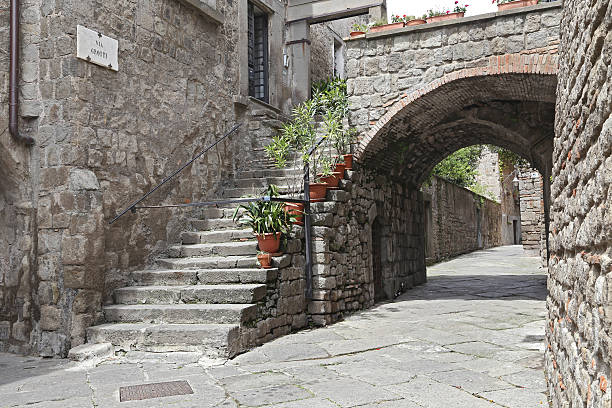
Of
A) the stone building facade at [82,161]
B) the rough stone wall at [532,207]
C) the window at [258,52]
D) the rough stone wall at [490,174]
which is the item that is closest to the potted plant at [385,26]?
the stone building facade at [82,161]

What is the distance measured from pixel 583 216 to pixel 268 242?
3.66m

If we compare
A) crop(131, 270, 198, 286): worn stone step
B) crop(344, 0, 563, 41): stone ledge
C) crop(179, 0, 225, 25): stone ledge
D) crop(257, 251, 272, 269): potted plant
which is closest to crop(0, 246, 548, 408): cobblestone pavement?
crop(257, 251, 272, 269): potted plant

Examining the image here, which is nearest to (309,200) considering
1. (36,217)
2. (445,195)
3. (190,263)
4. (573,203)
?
(190,263)

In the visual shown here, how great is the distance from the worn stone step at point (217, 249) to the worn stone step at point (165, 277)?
50cm

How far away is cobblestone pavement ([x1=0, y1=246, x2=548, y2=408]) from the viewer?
3.33 meters

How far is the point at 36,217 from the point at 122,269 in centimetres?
96

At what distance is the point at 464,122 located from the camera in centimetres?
817

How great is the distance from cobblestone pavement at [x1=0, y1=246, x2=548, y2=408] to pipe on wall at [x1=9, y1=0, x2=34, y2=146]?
2052mm

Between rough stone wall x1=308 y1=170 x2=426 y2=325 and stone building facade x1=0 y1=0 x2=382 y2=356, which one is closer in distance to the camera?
stone building facade x1=0 y1=0 x2=382 y2=356

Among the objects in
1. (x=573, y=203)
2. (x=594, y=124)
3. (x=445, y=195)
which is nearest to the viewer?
(x=594, y=124)

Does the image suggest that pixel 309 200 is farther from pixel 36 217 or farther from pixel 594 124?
pixel 594 124

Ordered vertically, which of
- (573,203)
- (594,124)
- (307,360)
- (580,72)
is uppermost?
(580,72)

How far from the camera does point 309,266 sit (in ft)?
19.8

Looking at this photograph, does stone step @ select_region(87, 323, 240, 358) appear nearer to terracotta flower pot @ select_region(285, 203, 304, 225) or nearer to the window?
terracotta flower pot @ select_region(285, 203, 304, 225)
